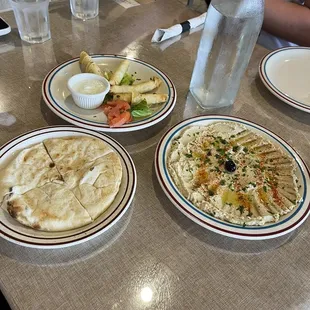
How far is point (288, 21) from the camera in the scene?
2.16 m

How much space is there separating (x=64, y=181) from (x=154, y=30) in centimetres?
120

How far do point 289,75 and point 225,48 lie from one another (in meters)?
0.54

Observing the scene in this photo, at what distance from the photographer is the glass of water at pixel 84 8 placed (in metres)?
1.86

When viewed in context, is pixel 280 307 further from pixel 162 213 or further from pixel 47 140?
pixel 47 140

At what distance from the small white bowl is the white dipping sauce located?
0.03ft

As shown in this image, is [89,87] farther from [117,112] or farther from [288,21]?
[288,21]

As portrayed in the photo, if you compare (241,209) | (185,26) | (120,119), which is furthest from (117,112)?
(185,26)

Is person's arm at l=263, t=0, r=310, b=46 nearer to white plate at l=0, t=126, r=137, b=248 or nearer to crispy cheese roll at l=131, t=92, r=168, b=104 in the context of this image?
crispy cheese roll at l=131, t=92, r=168, b=104

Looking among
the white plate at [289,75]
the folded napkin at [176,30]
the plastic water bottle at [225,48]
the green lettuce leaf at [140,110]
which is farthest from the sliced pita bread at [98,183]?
the folded napkin at [176,30]

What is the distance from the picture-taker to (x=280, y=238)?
97 centimetres

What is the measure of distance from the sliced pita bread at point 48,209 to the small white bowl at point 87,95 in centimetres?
41

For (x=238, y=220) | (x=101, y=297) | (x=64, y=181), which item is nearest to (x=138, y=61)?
(x=64, y=181)

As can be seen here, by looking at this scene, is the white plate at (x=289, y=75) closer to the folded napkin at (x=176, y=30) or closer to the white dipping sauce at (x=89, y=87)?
the folded napkin at (x=176, y=30)

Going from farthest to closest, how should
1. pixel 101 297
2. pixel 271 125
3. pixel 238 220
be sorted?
pixel 271 125 < pixel 238 220 < pixel 101 297
